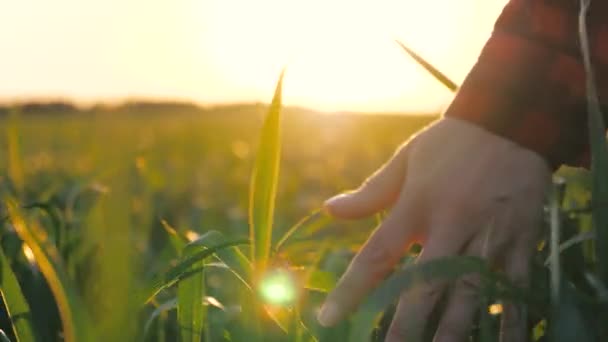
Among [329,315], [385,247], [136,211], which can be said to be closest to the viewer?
[329,315]

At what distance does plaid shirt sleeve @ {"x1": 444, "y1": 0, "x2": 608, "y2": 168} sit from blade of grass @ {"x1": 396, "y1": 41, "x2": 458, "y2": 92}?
0.05 meters

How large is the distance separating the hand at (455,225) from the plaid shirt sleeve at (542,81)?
5 centimetres

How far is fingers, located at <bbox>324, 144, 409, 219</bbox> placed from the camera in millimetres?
1342

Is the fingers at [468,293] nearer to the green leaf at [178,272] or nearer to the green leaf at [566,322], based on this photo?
the green leaf at [566,322]

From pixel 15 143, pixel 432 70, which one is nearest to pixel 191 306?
pixel 432 70

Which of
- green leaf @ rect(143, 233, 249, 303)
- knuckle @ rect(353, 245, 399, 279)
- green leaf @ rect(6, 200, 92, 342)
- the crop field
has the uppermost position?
green leaf @ rect(6, 200, 92, 342)

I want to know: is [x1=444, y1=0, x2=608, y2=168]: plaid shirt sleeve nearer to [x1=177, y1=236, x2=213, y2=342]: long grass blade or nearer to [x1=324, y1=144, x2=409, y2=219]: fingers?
[x1=324, y1=144, x2=409, y2=219]: fingers

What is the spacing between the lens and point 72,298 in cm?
82

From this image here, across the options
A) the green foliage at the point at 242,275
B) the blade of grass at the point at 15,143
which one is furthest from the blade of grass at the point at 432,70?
the blade of grass at the point at 15,143

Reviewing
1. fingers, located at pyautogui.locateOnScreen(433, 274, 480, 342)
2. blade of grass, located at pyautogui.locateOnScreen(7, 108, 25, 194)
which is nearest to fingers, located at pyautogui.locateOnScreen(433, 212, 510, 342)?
fingers, located at pyautogui.locateOnScreen(433, 274, 480, 342)

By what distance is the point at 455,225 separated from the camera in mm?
1224

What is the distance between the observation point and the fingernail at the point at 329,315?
3.80ft

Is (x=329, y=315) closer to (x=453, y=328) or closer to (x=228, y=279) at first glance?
(x=453, y=328)

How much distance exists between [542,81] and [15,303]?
0.79 metres
